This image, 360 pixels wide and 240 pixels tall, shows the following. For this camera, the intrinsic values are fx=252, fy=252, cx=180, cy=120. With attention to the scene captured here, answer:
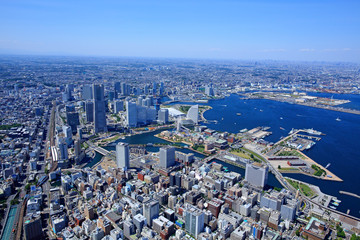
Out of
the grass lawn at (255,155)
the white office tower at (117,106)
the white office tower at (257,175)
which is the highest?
the white office tower at (117,106)

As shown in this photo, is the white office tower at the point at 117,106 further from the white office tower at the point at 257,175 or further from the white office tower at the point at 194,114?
the white office tower at the point at 257,175

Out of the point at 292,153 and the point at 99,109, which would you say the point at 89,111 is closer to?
the point at 99,109

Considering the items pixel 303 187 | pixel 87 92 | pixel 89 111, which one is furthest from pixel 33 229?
pixel 87 92

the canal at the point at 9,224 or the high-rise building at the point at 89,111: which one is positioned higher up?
the high-rise building at the point at 89,111

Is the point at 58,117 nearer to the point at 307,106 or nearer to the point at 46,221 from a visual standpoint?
the point at 46,221

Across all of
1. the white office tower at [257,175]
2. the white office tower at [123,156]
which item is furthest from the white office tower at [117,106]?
the white office tower at [257,175]

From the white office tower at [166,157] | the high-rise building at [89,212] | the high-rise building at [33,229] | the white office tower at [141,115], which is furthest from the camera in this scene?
the white office tower at [141,115]
